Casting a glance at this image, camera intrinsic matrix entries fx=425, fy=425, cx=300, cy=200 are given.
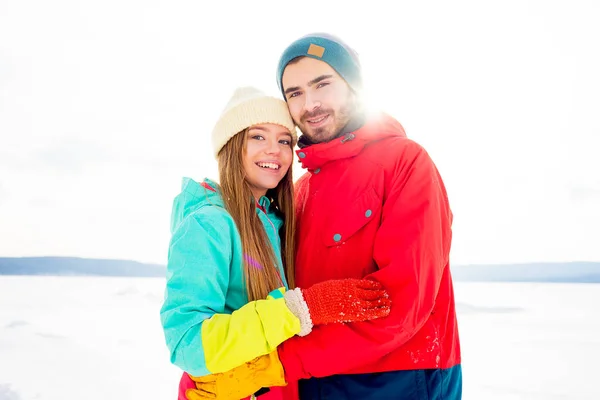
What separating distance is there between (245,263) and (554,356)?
5673 millimetres

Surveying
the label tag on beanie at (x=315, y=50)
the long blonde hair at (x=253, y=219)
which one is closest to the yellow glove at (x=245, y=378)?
the long blonde hair at (x=253, y=219)

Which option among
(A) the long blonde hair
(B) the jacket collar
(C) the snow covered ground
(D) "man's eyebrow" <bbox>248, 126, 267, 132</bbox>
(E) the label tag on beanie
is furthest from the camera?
(C) the snow covered ground

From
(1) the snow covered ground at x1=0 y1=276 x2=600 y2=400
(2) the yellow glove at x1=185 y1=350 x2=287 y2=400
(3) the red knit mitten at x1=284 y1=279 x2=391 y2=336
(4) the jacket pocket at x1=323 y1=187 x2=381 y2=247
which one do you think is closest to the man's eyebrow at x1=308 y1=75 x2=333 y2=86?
(4) the jacket pocket at x1=323 y1=187 x2=381 y2=247

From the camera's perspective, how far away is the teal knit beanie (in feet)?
7.07

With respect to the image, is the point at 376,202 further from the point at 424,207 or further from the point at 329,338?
the point at 329,338

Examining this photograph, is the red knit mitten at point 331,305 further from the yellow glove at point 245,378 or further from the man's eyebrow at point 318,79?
the man's eyebrow at point 318,79

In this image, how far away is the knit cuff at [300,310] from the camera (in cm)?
147

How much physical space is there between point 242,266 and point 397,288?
0.60 metres

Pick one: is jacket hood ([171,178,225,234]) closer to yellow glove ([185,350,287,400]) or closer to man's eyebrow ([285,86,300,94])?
yellow glove ([185,350,287,400])

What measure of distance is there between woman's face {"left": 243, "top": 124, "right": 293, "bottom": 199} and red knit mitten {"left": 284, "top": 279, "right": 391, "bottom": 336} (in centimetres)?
69

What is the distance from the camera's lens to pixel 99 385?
4.71 meters

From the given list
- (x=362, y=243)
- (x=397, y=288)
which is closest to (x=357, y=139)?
(x=362, y=243)

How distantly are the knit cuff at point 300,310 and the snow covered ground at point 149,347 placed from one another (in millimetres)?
3869

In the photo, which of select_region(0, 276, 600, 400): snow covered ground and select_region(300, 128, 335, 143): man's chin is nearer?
select_region(300, 128, 335, 143): man's chin
